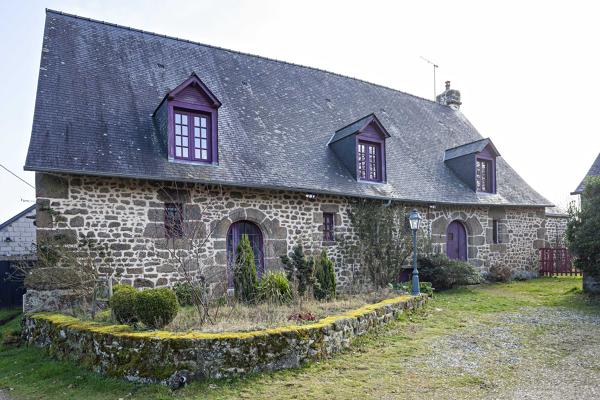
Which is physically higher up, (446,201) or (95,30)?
(95,30)

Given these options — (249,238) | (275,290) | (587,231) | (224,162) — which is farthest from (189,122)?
(587,231)

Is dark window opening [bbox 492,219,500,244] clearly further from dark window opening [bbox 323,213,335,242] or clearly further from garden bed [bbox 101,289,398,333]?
garden bed [bbox 101,289,398,333]

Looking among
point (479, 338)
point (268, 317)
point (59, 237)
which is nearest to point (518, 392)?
point (479, 338)

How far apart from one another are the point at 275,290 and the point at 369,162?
6612 millimetres

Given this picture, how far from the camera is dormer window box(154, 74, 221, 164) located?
1084 cm

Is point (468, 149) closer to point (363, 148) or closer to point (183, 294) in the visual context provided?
point (363, 148)

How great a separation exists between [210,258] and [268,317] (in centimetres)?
401

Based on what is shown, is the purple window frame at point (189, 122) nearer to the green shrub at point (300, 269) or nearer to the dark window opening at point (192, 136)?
the dark window opening at point (192, 136)

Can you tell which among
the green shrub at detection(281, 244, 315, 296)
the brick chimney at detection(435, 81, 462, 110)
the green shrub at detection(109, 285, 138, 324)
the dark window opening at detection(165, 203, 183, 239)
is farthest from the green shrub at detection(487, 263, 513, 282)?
the green shrub at detection(109, 285, 138, 324)

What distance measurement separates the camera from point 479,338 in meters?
7.78

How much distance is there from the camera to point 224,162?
1151 centimetres

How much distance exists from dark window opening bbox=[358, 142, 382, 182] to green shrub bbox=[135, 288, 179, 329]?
854 centimetres

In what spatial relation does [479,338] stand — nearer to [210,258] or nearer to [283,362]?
[283,362]

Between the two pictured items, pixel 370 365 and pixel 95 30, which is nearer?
pixel 370 365
